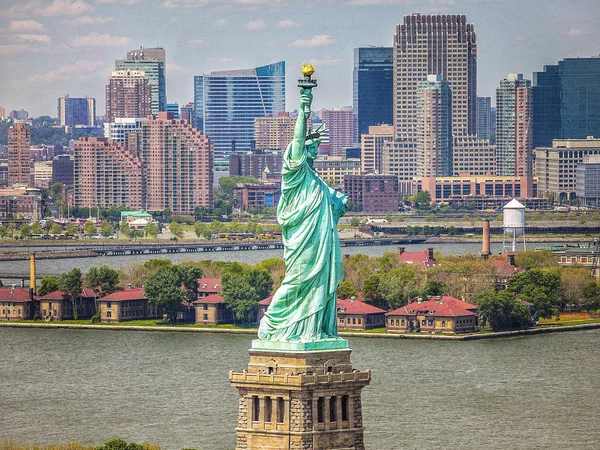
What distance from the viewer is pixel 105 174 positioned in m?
176

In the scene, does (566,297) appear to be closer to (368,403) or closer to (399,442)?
(368,403)

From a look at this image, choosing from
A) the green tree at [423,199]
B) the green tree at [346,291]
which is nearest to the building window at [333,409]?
the green tree at [346,291]

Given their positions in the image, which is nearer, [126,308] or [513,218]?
[126,308]

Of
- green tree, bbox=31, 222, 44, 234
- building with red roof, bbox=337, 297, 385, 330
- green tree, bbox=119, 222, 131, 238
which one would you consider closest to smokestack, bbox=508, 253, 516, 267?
building with red roof, bbox=337, 297, 385, 330

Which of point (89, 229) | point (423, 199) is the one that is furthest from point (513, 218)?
point (423, 199)

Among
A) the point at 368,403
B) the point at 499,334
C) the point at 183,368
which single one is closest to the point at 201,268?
the point at 499,334

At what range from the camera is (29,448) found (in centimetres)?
3828

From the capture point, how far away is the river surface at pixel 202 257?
107163mm

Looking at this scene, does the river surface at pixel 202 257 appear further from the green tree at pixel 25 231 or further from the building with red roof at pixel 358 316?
the building with red roof at pixel 358 316

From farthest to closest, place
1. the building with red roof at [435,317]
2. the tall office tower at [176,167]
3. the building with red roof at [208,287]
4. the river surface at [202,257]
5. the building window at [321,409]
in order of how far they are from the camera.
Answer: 1. the tall office tower at [176,167]
2. the river surface at [202,257]
3. the building with red roof at [208,287]
4. the building with red roof at [435,317]
5. the building window at [321,409]

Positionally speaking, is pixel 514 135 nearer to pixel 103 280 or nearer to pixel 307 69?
pixel 103 280

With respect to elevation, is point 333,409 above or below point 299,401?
below

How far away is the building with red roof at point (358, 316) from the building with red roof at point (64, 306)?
9425 millimetres

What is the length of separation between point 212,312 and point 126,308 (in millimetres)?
3506
